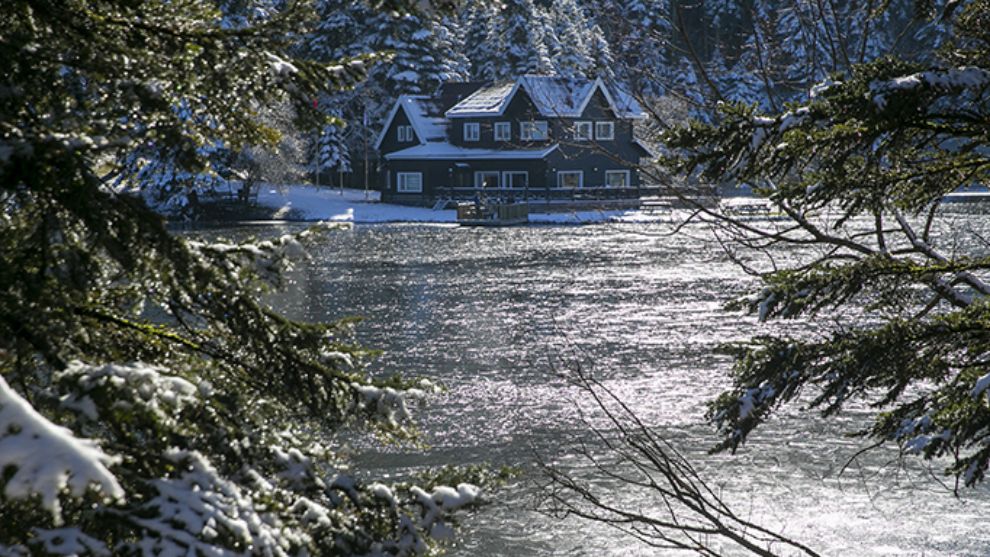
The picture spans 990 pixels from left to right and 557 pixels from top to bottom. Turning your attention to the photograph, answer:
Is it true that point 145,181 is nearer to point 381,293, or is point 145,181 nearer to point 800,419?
point 800,419

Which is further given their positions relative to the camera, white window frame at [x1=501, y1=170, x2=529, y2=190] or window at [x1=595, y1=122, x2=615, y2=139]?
window at [x1=595, y1=122, x2=615, y2=139]

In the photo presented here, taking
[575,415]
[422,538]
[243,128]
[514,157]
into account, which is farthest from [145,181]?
[514,157]

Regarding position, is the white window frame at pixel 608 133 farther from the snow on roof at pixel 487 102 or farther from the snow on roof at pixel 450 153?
the snow on roof at pixel 487 102

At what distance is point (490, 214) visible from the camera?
59.0 meters

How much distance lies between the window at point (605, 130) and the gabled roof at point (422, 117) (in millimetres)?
10312

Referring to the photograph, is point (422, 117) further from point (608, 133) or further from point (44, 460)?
point (44, 460)

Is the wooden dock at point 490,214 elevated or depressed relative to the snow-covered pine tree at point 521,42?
depressed

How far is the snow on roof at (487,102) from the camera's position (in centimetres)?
6512

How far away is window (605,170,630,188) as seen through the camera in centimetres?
6831

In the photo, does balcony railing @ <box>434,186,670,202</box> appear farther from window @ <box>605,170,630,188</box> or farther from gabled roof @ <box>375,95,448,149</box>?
A: gabled roof @ <box>375,95,448,149</box>

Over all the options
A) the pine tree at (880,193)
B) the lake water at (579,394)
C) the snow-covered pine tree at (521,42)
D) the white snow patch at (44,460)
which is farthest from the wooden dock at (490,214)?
the white snow patch at (44,460)

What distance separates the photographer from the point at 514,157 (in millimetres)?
66062

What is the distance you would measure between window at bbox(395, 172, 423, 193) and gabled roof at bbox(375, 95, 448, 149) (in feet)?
7.71

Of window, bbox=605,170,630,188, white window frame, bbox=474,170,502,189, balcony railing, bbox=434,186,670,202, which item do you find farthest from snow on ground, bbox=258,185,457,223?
window, bbox=605,170,630,188
